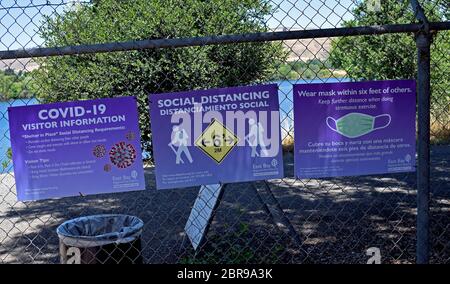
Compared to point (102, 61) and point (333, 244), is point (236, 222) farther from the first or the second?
point (102, 61)

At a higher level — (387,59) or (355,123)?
(387,59)

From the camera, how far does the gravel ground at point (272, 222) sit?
4.83m

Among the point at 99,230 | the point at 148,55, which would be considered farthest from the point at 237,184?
the point at 99,230

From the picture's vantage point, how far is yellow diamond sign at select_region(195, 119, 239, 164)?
3281 mm

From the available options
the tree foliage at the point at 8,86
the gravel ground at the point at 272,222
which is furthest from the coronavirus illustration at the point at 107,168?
the gravel ground at the point at 272,222

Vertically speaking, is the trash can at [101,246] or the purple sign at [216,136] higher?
the purple sign at [216,136]

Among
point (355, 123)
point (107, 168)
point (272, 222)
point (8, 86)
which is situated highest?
point (8, 86)

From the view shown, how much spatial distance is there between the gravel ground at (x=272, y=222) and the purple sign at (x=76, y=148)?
137 cm

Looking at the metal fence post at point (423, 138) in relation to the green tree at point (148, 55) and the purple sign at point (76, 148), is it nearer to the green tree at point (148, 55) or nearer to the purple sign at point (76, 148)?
the purple sign at point (76, 148)

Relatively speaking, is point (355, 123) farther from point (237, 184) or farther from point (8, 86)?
point (237, 184)

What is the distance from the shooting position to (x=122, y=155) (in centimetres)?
325

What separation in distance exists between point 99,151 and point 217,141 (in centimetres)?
71

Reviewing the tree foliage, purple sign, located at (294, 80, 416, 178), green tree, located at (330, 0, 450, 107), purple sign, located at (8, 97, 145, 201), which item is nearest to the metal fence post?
purple sign, located at (294, 80, 416, 178)

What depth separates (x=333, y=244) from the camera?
4.98m
